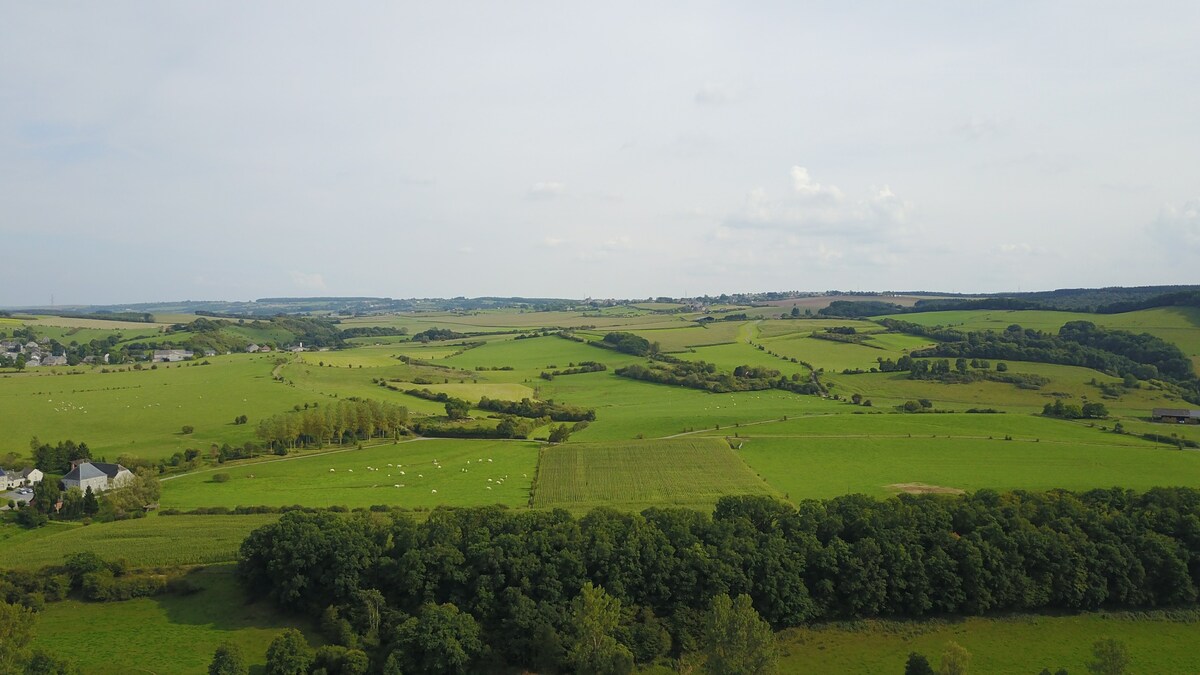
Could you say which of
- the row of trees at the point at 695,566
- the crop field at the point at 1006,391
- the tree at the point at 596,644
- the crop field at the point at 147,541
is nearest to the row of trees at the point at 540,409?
the crop field at the point at 1006,391

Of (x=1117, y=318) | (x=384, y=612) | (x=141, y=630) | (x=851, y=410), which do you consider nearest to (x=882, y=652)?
(x=384, y=612)

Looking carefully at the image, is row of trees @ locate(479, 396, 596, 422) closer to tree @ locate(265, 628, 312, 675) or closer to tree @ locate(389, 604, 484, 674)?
tree @ locate(389, 604, 484, 674)

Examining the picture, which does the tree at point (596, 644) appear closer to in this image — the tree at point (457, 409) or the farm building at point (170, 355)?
the tree at point (457, 409)

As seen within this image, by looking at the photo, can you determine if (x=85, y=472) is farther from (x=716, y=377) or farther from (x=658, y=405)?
(x=716, y=377)

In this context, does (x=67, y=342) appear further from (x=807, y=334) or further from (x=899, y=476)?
(x=899, y=476)

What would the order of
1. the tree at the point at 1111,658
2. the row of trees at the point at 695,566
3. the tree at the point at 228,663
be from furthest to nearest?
the row of trees at the point at 695,566
the tree at the point at 228,663
the tree at the point at 1111,658
